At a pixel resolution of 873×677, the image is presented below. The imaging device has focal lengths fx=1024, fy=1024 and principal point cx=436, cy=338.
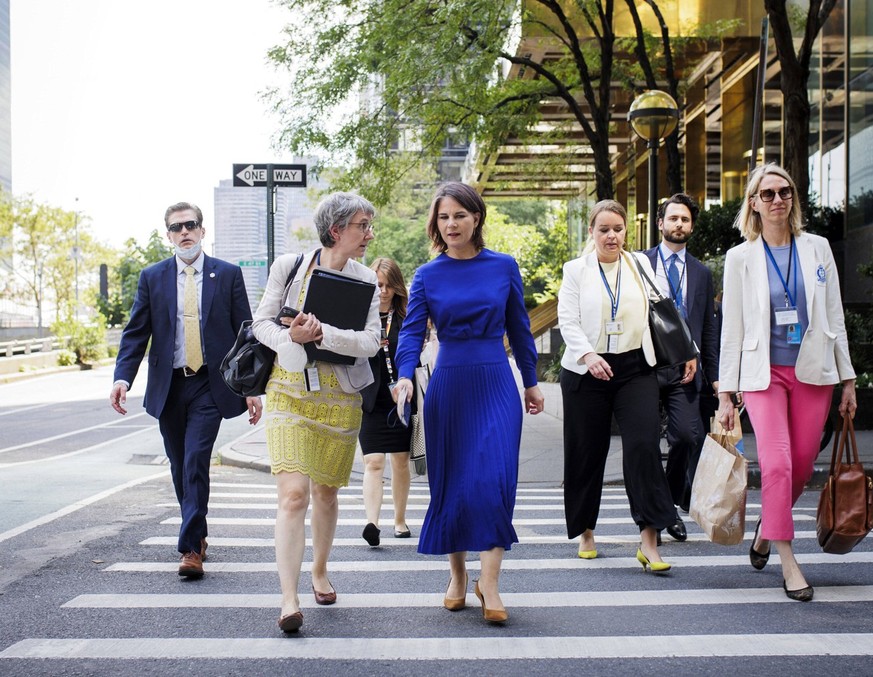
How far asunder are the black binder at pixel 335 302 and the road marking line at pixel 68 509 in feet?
11.5

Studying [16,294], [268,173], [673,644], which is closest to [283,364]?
[673,644]

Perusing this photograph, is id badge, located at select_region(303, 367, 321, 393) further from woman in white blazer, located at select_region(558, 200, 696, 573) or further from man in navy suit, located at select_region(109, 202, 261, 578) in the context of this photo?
woman in white blazer, located at select_region(558, 200, 696, 573)

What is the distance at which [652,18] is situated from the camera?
22.7m

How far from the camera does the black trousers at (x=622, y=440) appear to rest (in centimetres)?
568

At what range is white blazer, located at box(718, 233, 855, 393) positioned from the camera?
5.20 meters

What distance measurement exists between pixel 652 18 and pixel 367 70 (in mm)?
8385

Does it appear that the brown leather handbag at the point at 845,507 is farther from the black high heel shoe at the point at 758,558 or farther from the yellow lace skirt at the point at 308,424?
the yellow lace skirt at the point at 308,424

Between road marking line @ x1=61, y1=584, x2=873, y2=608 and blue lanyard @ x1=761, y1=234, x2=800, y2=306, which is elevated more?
blue lanyard @ x1=761, y1=234, x2=800, y2=306

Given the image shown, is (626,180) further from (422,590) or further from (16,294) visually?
(16,294)

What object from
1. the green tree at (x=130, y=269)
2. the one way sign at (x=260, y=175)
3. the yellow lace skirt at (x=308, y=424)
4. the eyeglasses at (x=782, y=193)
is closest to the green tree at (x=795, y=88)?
the one way sign at (x=260, y=175)

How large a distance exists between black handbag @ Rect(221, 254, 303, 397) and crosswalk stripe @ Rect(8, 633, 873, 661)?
1.14m

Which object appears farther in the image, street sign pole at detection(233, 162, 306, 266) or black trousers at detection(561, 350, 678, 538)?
street sign pole at detection(233, 162, 306, 266)

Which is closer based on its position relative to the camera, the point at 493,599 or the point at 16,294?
the point at 493,599

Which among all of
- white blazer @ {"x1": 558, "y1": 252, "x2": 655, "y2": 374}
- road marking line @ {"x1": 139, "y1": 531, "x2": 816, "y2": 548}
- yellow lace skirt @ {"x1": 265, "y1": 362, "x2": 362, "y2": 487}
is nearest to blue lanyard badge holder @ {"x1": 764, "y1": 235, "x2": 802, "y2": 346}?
white blazer @ {"x1": 558, "y1": 252, "x2": 655, "y2": 374}
